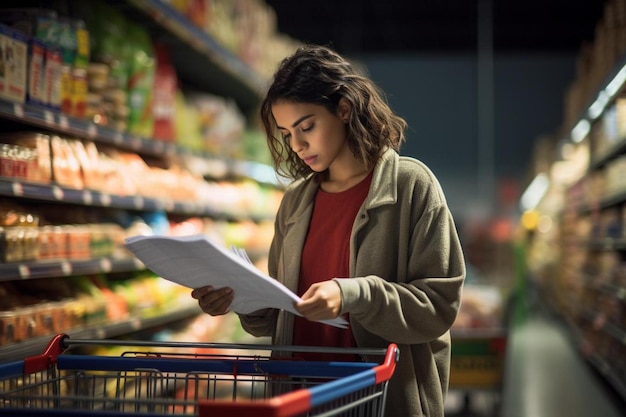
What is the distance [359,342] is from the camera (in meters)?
1.97

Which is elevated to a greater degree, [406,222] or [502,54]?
[502,54]

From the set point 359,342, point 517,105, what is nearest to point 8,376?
point 359,342

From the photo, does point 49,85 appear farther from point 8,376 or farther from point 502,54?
point 502,54

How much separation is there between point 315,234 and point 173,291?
3147mm

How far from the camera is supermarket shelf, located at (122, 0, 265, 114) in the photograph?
4.77 m

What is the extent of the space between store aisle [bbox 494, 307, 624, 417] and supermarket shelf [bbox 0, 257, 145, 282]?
8.93 ft

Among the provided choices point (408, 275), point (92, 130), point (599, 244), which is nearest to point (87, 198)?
point (92, 130)

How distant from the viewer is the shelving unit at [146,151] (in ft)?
10.8

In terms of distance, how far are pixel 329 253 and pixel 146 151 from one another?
119 inches

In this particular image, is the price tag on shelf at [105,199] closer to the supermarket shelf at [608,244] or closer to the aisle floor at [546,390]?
the aisle floor at [546,390]

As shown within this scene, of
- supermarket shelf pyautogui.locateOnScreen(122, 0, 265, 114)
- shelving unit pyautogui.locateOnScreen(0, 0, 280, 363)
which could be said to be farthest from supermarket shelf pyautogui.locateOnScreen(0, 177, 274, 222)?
supermarket shelf pyautogui.locateOnScreen(122, 0, 265, 114)

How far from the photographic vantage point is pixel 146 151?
16.1ft

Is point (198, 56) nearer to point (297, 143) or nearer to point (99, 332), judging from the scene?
point (99, 332)

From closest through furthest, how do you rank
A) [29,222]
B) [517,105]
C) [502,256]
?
[29,222]
[502,256]
[517,105]
